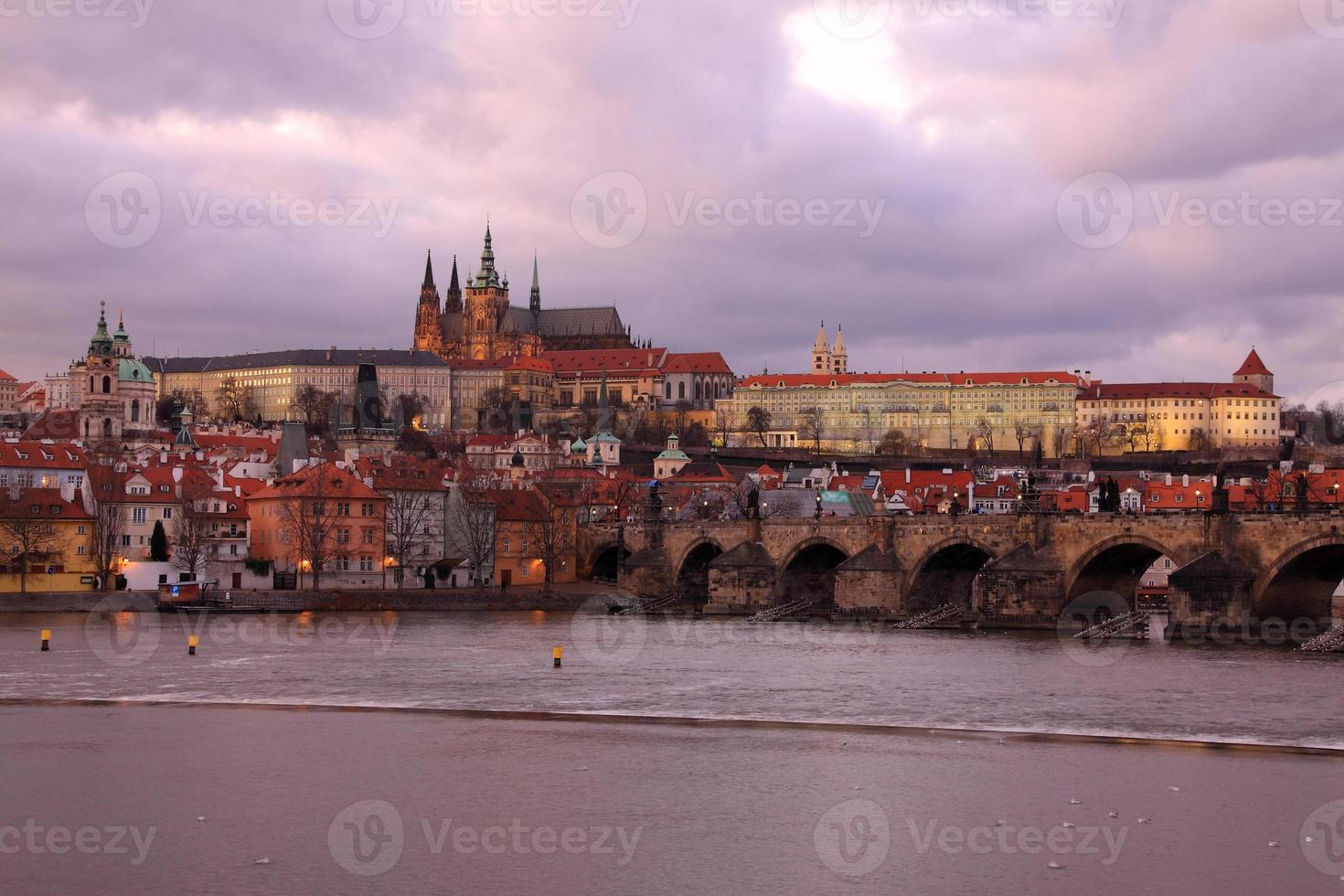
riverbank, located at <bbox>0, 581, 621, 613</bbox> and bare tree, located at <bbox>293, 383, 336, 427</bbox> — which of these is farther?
bare tree, located at <bbox>293, 383, 336, 427</bbox>

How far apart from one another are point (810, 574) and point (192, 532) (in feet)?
67.1

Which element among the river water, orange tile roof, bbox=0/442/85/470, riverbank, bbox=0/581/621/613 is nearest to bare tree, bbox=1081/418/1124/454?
riverbank, bbox=0/581/621/613

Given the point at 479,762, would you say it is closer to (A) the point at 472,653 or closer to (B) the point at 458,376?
(A) the point at 472,653

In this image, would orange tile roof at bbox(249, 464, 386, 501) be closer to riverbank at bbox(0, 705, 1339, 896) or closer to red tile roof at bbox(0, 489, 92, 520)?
red tile roof at bbox(0, 489, 92, 520)

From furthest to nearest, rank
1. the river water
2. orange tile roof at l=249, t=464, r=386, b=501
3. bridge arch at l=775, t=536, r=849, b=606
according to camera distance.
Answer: orange tile roof at l=249, t=464, r=386, b=501
bridge arch at l=775, t=536, r=849, b=606
the river water

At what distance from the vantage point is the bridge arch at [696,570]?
60875 mm

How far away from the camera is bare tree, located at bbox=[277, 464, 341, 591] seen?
5506cm

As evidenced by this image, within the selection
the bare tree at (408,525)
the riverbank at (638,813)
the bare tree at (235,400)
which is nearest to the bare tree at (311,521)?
the bare tree at (408,525)

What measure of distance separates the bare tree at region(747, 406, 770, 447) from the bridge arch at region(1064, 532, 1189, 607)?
127m

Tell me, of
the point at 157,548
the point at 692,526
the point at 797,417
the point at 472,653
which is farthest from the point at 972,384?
the point at 472,653

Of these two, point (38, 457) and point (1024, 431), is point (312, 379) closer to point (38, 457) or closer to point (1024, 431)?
point (1024, 431)

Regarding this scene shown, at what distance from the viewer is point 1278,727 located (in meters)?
25.9

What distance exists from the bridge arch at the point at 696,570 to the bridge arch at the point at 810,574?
3893 millimetres

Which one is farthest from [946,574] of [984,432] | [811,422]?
[811,422]
